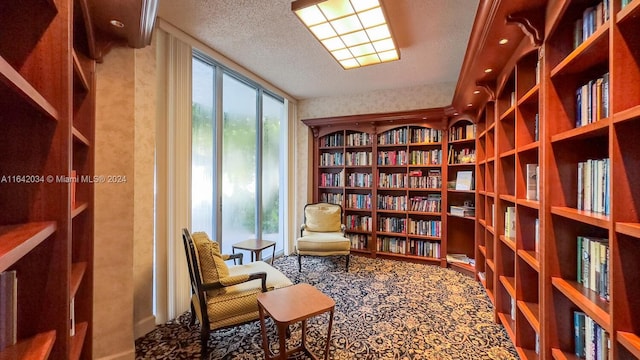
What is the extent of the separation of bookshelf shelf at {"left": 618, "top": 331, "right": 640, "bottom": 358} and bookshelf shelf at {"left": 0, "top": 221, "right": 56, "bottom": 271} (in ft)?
5.92

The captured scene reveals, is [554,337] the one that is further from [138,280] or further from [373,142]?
[373,142]

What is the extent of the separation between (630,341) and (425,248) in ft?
11.0

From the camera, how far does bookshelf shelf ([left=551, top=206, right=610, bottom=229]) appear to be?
3.36 feet

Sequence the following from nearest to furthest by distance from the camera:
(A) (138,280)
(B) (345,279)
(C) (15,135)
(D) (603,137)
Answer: (C) (15,135), (D) (603,137), (A) (138,280), (B) (345,279)

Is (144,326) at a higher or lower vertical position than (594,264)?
lower

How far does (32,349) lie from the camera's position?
812 millimetres

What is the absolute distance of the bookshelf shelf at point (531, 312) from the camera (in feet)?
5.28

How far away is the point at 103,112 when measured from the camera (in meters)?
1.78

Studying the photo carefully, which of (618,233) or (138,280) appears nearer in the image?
(618,233)

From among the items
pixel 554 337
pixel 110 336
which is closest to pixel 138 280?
pixel 110 336

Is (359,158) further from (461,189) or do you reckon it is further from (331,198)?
(461,189)

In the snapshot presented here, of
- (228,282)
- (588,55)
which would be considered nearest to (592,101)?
(588,55)

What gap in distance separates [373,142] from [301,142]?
1.34 meters

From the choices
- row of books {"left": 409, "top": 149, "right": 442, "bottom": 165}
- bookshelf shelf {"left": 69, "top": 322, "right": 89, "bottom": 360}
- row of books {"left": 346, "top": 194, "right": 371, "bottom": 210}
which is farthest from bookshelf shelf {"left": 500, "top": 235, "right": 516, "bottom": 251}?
bookshelf shelf {"left": 69, "top": 322, "right": 89, "bottom": 360}
